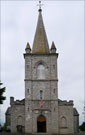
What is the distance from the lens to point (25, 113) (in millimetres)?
48906

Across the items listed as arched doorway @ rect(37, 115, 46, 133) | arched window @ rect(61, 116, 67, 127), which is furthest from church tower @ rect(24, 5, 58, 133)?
arched window @ rect(61, 116, 67, 127)

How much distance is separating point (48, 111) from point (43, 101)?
79.8 inches

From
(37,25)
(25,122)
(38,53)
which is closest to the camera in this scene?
(25,122)

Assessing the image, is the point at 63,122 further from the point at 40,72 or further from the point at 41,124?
the point at 40,72

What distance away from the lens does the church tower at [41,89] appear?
1916 inches

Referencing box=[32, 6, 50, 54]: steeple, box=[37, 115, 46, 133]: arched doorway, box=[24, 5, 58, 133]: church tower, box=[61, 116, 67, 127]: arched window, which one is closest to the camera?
box=[24, 5, 58, 133]: church tower

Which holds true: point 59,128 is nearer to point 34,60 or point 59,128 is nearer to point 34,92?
point 34,92

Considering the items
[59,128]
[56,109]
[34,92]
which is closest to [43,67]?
[34,92]

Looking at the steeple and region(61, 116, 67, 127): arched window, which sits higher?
the steeple

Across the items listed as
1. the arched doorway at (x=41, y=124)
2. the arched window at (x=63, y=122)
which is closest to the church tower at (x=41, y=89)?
the arched doorway at (x=41, y=124)

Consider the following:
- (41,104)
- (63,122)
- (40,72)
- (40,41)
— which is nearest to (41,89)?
(41,104)

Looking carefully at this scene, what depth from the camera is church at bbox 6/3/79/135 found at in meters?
48.7

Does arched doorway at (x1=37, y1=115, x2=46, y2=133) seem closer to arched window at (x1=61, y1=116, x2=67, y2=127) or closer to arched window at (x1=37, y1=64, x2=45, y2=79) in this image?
arched window at (x1=61, y1=116, x2=67, y2=127)

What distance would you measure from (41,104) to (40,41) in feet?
41.2
